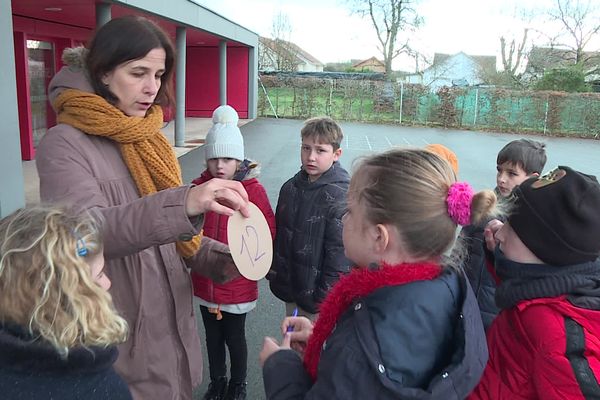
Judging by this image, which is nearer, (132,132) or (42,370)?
(42,370)

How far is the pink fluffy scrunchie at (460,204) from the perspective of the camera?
1362mm

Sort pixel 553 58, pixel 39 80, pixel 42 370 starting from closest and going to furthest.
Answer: pixel 42 370
pixel 39 80
pixel 553 58

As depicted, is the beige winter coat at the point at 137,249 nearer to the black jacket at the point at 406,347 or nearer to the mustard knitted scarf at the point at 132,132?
the mustard knitted scarf at the point at 132,132

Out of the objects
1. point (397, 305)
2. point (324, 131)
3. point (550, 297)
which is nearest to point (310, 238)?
point (324, 131)

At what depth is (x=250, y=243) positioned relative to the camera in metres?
1.70

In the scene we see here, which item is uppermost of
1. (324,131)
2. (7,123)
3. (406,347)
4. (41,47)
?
(41,47)

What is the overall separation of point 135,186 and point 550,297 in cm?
134

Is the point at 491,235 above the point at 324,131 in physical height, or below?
below

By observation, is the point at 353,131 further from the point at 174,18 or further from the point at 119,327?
the point at 119,327

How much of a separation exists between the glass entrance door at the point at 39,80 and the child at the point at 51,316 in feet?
36.7

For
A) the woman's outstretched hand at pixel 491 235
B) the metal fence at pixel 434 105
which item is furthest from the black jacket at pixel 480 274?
the metal fence at pixel 434 105

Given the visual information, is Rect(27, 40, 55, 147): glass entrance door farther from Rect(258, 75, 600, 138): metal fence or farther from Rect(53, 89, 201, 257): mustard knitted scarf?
Rect(258, 75, 600, 138): metal fence

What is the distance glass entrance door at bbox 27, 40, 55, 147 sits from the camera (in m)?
11.5

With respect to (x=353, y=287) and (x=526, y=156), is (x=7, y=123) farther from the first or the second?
(x=353, y=287)
